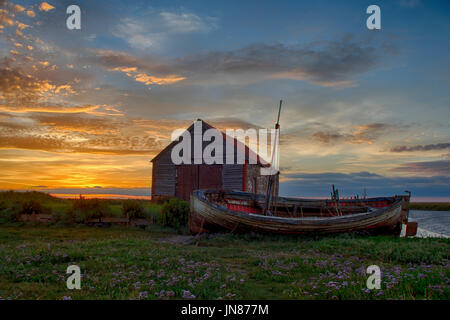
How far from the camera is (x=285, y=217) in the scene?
66.4 ft

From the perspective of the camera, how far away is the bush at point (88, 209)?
21609mm

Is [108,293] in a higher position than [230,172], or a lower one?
lower

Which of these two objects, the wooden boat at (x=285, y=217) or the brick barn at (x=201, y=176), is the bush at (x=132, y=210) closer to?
the wooden boat at (x=285, y=217)

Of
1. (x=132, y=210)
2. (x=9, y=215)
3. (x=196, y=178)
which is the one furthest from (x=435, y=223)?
(x=9, y=215)

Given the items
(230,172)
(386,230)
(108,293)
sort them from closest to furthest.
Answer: (108,293) < (386,230) < (230,172)

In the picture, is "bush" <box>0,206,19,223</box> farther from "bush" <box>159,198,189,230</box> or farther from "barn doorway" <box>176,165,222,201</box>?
"barn doorway" <box>176,165,222,201</box>

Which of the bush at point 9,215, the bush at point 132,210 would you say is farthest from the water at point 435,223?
the bush at point 9,215

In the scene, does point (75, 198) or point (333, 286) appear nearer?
point (333, 286)

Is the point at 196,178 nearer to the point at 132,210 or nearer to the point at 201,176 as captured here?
the point at 201,176
